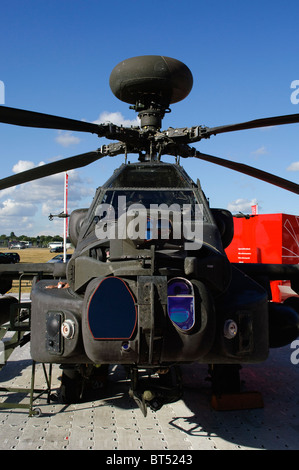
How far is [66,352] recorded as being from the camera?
3334mm

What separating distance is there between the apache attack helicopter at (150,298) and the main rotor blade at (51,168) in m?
1.14

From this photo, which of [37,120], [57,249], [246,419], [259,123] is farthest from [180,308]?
[57,249]

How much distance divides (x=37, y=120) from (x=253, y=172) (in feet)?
12.2

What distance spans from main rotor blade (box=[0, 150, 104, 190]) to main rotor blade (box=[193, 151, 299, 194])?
1763mm

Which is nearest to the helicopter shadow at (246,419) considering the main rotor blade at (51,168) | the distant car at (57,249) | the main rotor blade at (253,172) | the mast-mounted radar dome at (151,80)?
the main rotor blade at (253,172)

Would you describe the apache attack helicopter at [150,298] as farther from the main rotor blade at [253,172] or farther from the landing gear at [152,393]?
the main rotor blade at [253,172]

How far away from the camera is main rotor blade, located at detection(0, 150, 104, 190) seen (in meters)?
5.82

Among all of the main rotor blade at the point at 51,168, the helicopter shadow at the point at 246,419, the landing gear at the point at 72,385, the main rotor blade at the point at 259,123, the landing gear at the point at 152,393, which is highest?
the main rotor blade at the point at 259,123

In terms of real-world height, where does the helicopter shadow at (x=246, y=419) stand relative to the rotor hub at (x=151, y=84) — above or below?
below

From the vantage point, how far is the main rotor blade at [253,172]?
21.2ft

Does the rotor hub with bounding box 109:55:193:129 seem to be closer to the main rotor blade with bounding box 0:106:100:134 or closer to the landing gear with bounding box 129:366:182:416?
the main rotor blade with bounding box 0:106:100:134

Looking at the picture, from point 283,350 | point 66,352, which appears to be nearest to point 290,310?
point 66,352

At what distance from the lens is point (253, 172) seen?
6.67 metres

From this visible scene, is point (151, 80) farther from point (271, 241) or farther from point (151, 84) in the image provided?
point (271, 241)
